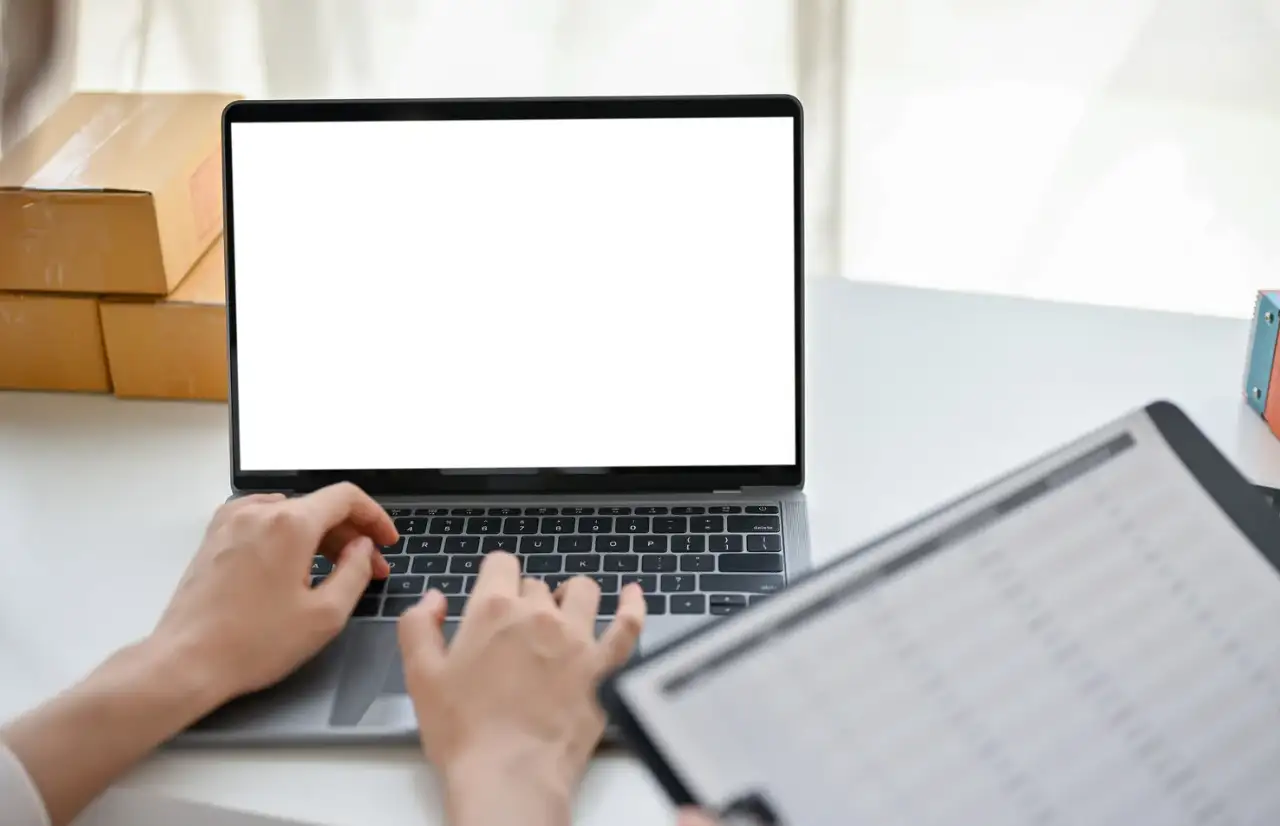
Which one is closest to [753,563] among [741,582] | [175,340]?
[741,582]

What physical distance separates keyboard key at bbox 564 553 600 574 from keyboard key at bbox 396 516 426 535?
10 centimetres

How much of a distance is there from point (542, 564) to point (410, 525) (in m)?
0.09

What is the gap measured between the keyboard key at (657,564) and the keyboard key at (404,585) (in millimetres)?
125

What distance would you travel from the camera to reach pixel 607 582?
715mm

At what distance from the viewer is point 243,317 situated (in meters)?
0.80

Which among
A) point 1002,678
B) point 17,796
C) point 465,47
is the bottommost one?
point 17,796

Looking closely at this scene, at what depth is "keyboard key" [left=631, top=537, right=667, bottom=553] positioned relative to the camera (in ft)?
2.44

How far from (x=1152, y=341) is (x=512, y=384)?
51 centimetres

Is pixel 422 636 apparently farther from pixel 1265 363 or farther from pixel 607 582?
pixel 1265 363

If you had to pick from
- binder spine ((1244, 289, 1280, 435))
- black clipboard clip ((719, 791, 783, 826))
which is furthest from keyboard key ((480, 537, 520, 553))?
binder spine ((1244, 289, 1280, 435))

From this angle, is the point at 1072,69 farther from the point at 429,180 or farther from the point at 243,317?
the point at 243,317

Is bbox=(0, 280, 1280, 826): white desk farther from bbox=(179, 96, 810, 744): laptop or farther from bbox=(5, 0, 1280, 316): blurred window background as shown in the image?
bbox=(5, 0, 1280, 316): blurred window background

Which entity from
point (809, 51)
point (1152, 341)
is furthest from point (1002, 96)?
point (1152, 341)

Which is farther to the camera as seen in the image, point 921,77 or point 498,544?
point 921,77
